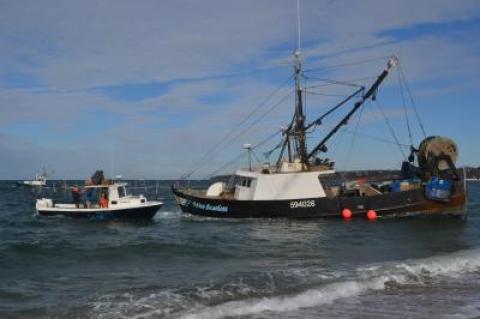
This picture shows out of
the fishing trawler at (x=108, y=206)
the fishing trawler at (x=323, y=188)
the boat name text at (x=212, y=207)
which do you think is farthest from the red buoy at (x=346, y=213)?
the fishing trawler at (x=108, y=206)

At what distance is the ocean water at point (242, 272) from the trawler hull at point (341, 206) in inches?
138

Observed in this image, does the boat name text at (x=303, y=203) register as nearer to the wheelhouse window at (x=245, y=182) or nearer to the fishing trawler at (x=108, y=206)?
the wheelhouse window at (x=245, y=182)

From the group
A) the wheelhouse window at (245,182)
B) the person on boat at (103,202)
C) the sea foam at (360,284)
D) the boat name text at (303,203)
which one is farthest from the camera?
the wheelhouse window at (245,182)

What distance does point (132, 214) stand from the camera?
35.5 m

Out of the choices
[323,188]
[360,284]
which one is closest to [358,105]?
[323,188]

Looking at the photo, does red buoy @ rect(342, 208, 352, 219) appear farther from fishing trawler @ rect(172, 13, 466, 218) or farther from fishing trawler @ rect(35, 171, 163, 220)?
fishing trawler @ rect(35, 171, 163, 220)

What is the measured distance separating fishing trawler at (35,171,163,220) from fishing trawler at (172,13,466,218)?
3.56 m

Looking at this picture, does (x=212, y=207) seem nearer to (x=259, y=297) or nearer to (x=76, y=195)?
(x=76, y=195)

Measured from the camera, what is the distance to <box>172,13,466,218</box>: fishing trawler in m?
35.3

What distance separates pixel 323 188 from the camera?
1436 inches

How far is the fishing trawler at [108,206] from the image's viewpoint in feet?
116

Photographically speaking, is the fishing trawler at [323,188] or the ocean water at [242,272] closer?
the ocean water at [242,272]

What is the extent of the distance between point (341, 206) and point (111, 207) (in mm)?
12666

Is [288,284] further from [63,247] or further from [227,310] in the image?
[63,247]
